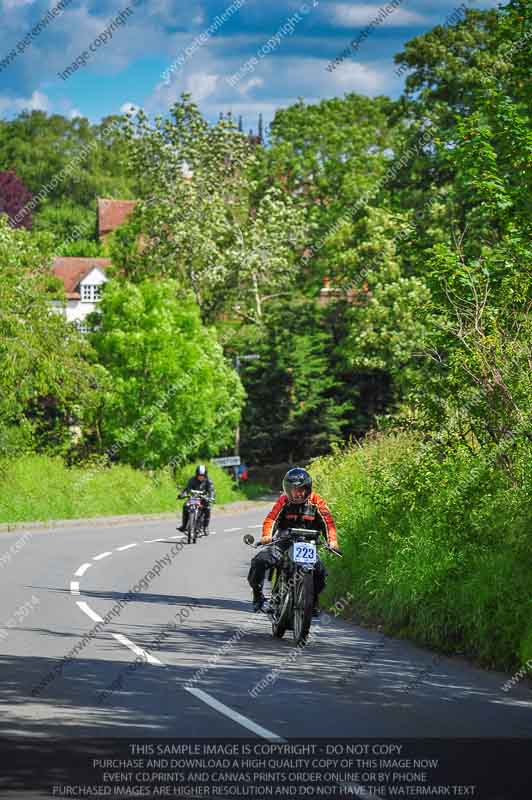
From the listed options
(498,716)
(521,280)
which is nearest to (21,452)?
(521,280)

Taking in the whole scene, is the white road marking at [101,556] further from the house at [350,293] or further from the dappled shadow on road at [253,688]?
the house at [350,293]

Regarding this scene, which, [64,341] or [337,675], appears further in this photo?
[64,341]

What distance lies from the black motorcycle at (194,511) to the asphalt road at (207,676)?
11125mm

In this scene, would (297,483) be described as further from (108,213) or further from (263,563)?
(108,213)

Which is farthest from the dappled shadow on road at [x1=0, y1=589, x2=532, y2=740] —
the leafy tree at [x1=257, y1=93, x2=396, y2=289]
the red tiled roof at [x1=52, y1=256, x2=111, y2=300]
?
the red tiled roof at [x1=52, y1=256, x2=111, y2=300]

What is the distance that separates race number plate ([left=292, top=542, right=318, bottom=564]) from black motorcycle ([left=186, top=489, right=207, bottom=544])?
59.6ft

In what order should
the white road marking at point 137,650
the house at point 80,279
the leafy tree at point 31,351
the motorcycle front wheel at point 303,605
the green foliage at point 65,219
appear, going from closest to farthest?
the white road marking at point 137,650, the motorcycle front wheel at point 303,605, the leafy tree at point 31,351, the green foliage at point 65,219, the house at point 80,279

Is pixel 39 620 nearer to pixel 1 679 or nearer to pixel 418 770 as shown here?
pixel 1 679

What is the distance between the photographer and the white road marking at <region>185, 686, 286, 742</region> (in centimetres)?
844

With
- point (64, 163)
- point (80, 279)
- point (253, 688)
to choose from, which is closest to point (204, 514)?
point (253, 688)

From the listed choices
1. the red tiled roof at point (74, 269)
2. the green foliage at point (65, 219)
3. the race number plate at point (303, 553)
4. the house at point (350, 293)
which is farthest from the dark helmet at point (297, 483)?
the red tiled roof at point (74, 269)

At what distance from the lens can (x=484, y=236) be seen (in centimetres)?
3659

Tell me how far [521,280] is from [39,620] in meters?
7.52

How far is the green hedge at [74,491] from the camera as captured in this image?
38.7 meters
